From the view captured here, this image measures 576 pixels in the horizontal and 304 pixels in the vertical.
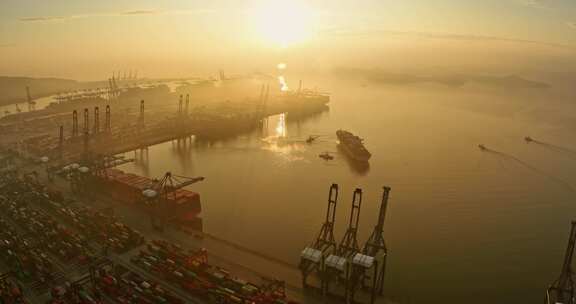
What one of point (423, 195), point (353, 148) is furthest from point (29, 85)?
point (423, 195)

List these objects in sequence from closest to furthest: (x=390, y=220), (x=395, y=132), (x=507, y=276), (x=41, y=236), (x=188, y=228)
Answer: (x=507, y=276)
(x=41, y=236)
(x=188, y=228)
(x=390, y=220)
(x=395, y=132)

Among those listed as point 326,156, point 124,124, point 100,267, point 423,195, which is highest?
point 124,124

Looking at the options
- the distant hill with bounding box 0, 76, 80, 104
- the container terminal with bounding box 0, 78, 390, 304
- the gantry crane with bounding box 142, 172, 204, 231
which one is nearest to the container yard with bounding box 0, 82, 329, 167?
the container terminal with bounding box 0, 78, 390, 304

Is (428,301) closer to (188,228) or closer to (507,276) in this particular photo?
(507,276)

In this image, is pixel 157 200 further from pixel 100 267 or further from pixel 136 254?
pixel 100 267

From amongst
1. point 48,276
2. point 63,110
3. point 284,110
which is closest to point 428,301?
point 48,276

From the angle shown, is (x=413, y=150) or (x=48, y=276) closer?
(x=48, y=276)

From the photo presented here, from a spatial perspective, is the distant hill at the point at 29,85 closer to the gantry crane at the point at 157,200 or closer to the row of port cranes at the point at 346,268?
the gantry crane at the point at 157,200
